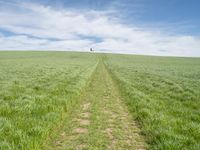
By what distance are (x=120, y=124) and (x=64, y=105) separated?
336 centimetres

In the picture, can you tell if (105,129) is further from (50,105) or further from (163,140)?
(50,105)

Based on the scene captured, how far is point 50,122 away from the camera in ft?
26.9

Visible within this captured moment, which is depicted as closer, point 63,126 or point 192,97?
point 63,126

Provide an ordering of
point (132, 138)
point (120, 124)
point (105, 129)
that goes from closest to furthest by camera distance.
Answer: point (132, 138), point (105, 129), point (120, 124)

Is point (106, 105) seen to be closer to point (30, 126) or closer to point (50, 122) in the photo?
point (50, 122)

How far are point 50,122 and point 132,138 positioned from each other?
9.59ft

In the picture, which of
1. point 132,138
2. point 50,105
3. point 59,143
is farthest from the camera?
point 50,105

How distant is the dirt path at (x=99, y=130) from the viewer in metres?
6.81

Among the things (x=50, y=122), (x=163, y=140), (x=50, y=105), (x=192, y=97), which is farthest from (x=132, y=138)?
(x=192, y=97)

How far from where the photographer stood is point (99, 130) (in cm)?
805

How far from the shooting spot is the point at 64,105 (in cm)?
1111

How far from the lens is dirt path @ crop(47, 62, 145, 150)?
681 cm

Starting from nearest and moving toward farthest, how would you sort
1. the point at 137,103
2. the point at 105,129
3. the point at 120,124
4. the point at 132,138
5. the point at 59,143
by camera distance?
1. the point at 59,143
2. the point at 132,138
3. the point at 105,129
4. the point at 120,124
5. the point at 137,103

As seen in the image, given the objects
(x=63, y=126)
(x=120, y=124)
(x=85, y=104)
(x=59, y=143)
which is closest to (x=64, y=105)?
(x=85, y=104)
